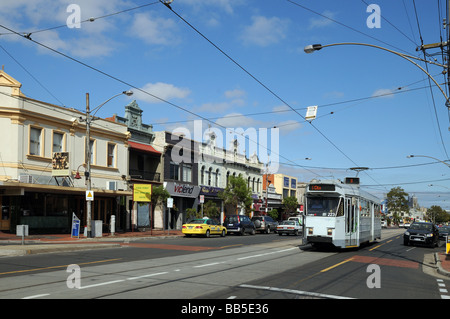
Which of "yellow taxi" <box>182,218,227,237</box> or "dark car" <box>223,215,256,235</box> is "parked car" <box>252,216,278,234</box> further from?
"yellow taxi" <box>182,218,227,237</box>

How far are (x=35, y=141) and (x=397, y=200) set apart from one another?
301 ft

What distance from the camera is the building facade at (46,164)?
1078 inches

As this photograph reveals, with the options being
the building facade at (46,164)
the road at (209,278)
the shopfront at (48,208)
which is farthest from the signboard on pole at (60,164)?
the road at (209,278)

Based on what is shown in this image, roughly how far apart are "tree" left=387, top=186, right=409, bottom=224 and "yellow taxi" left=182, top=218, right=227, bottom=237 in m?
79.5

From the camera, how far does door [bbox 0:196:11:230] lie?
27.8 m

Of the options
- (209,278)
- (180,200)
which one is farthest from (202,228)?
(209,278)

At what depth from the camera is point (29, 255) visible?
17.6 metres

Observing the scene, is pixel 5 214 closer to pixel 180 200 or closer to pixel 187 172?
pixel 180 200

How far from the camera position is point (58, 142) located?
102 feet

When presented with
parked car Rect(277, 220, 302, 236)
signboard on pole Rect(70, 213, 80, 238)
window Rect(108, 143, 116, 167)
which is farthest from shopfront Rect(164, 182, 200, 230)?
signboard on pole Rect(70, 213, 80, 238)

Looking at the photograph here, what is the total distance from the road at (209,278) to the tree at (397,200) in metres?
91.7
